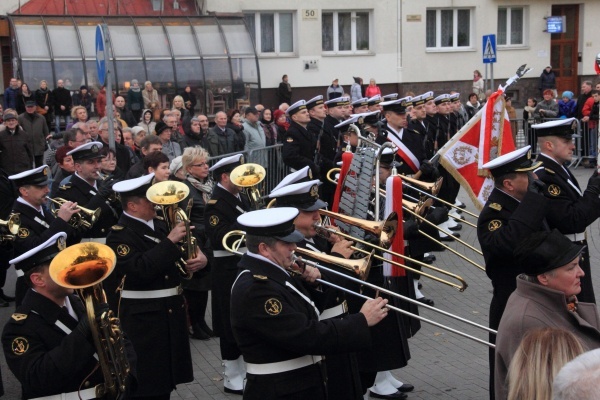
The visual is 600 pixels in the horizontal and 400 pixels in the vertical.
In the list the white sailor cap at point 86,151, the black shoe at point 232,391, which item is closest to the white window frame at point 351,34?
the white sailor cap at point 86,151

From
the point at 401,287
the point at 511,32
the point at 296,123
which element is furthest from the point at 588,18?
the point at 401,287

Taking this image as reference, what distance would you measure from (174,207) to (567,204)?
2853mm

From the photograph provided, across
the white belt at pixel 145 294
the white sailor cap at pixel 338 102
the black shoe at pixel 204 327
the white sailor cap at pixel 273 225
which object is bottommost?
the black shoe at pixel 204 327

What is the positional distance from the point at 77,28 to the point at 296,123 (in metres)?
16.6

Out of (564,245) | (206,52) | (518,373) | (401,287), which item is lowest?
(401,287)

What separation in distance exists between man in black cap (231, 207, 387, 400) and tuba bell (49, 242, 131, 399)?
66cm

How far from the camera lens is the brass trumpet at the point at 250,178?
7673 millimetres

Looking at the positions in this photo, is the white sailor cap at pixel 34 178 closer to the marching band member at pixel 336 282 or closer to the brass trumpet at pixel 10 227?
the brass trumpet at pixel 10 227

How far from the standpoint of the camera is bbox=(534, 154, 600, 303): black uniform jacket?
670cm

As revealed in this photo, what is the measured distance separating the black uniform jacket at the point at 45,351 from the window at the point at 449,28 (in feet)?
100

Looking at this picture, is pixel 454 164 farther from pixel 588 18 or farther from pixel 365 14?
pixel 588 18

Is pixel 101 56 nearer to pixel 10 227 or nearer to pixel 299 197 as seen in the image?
pixel 10 227

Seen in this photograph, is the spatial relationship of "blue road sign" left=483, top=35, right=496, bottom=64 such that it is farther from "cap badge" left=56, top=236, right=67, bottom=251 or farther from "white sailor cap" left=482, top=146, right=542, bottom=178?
"cap badge" left=56, top=236, right=67, bottom=251

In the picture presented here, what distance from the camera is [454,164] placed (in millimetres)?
9953
